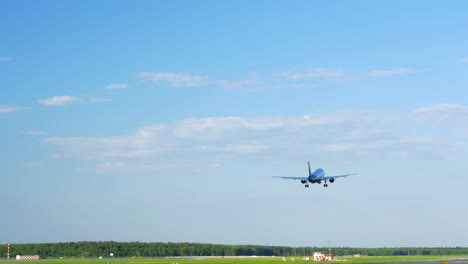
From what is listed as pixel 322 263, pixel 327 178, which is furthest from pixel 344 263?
pixel 327 178

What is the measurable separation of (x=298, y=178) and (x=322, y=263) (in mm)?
29967

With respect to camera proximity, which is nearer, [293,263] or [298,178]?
[298,178]

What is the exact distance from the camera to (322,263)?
183750 mm

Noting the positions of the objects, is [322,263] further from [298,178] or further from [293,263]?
[298,178]

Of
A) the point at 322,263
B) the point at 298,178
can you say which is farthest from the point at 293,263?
the point at 298,178

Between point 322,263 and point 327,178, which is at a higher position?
point 327,178

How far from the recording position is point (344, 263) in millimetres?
183625

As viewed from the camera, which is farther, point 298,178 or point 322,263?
point 322,263

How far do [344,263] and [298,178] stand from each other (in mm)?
31939

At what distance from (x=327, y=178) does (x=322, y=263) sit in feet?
101

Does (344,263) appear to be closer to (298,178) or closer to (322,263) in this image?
(322,263)

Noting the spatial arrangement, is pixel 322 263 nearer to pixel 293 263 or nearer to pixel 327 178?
pixel 293 263

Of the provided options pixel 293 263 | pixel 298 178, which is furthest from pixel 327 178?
pixel 293 263

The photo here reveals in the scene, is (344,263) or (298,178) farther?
(344,263)
